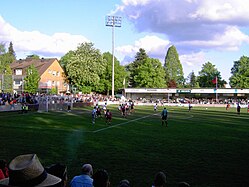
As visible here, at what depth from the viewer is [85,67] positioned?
271ft

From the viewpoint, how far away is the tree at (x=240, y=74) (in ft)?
330

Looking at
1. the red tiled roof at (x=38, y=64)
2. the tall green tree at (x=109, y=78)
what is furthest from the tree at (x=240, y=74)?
the red tiled roof at (x=38, y=64)

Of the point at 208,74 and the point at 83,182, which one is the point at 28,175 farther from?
the point at 208,74

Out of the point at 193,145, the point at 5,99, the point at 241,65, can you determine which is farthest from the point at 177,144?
the point at 241,65

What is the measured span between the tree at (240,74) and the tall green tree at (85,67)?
150ft

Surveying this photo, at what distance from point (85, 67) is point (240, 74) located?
5356 cm

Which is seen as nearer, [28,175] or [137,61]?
[28,175]

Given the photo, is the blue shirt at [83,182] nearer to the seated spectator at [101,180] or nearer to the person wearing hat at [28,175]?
the seated spectator at [101,180]

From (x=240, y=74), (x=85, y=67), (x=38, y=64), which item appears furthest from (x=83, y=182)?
(x=240, y=74)

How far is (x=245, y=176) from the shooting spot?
10.3 m

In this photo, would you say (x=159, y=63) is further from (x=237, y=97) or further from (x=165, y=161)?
(x=165, y=161)

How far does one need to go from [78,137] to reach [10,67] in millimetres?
72421

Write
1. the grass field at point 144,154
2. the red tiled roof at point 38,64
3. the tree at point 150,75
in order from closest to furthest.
Answer: the grass field at point 144,154 → the red tiled roof at point 38,64 → the tree at point 150,75

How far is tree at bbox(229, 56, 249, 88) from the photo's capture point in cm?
10069
